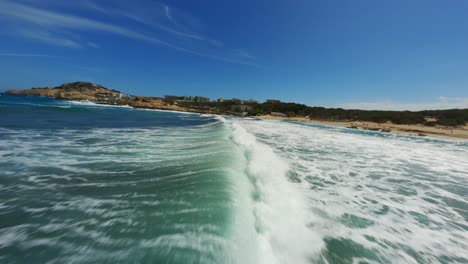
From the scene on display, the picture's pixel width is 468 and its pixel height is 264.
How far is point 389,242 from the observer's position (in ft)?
11.1

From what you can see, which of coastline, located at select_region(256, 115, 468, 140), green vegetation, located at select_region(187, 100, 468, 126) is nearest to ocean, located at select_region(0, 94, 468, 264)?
coastline, located at select_region(256, 115, 468, 140)

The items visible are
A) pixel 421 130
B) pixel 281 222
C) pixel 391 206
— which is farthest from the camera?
pixel 421 130

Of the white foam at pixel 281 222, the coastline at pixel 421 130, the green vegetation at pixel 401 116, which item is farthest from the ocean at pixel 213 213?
the green vegetation at pixel 401 116

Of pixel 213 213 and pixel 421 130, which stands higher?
pixel 213 213

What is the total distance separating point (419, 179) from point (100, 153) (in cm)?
1045

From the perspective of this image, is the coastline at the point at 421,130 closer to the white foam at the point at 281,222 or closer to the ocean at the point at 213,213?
the ocean at the point at 213,213

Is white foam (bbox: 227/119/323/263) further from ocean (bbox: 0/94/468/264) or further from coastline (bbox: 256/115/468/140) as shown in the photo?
coastline (bbox: 256/115/468/140)

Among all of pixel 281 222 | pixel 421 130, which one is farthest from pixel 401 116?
pixel 281 222

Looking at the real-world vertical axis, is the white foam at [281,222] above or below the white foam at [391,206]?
above

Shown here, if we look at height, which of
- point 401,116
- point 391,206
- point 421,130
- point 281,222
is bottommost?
point 421,130

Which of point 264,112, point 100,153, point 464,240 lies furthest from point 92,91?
point 464,240

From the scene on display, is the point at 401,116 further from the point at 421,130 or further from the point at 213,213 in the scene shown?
the point at 213,213

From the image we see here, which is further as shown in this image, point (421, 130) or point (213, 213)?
point (421, 130)

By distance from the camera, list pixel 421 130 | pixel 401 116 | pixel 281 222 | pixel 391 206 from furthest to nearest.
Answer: pixel 401 116 → pixel 421 130 → pixel 391 206 → pixel 281 222
